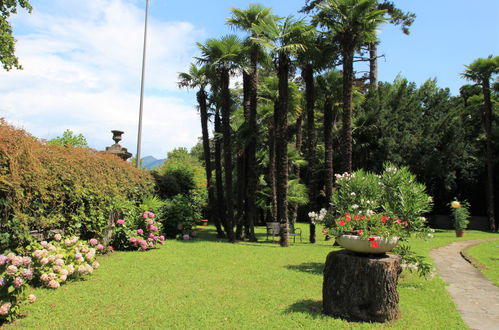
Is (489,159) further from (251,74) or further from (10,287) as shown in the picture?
(10,287)

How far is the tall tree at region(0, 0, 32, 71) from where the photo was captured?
1433 centimetres

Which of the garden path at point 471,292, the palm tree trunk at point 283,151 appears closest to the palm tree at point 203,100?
the palm tree trunk at point 283,151

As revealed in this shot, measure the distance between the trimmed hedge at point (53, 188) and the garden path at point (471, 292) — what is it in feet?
21.4

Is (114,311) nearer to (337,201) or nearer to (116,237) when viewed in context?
(337,201)

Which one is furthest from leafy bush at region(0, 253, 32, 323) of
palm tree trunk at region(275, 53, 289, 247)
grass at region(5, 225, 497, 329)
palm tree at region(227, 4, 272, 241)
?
palm tree at region(227, 4, 272, 241)

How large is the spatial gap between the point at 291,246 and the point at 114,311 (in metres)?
8.41

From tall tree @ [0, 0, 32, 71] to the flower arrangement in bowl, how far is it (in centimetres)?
1425

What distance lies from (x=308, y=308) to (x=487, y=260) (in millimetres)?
8043

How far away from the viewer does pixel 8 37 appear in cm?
1446

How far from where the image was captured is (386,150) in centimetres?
2222

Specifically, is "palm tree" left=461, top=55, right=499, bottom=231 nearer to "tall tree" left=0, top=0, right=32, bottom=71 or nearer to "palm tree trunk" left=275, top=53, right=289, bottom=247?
"palm tree trunk" left=275, top=53, right=289, bottom=247

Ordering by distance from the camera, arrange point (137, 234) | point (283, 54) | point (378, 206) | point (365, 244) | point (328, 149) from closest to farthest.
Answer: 1. point (365, 244)
2. point (378, 206)
3. point (137, 234)
4. point (283, 54)
5. point (328, 149)

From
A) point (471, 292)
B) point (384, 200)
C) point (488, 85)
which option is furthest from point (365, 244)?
point (488, 85)

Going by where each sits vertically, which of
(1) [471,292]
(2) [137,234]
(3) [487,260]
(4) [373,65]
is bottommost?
(1) [471,292]
